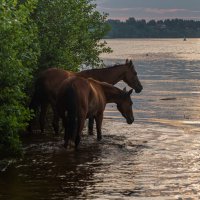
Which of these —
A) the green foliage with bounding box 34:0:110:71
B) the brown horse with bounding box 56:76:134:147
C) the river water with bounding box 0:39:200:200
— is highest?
the green foliage with bounding box 34:0:110:71

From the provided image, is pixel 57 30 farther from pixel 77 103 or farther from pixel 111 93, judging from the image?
pixel 77 103

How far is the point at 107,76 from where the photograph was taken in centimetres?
2219

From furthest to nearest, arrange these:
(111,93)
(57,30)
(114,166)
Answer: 1. (57,30)
2. (111,93)
3. (114,166)

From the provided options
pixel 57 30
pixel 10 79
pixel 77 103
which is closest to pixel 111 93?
pixel 77 103

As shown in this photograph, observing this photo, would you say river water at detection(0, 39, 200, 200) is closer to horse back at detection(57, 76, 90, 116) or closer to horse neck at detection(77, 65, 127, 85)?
horse back at detection(57, 76, 90, 116)

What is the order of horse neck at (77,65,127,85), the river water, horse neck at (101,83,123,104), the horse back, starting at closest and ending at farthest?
the river water → the horse back → horse neck at (101,83,123,104) → horse neck at (77,65,127,85)

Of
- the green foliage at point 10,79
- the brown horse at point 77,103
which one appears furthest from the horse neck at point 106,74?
the green foliage at point 10,79

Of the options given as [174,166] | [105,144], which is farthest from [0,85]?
[174,166]

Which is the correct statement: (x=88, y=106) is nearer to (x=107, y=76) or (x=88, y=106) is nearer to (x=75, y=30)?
(x=107, y=76)

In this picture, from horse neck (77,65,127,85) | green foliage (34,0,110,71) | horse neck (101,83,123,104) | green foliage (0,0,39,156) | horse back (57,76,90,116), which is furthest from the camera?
green foliage (34,0,110,71)

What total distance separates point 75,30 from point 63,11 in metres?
1.00

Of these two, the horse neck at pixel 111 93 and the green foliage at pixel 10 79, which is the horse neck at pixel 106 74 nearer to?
the horse neck at pixel 111 93

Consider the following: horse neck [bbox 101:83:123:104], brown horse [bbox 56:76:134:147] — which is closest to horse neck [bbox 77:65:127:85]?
horse neck [bbox 101:83:123:104]

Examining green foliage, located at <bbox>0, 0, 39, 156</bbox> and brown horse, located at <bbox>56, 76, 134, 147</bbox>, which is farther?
brown horse, located at <bbox>56, 76, 134, 147</bbox>
